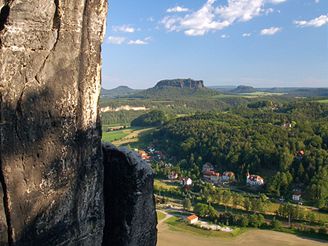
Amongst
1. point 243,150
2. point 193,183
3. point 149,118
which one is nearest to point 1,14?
point 193,183

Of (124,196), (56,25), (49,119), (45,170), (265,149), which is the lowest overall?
(265,149)

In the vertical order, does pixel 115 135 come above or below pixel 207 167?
above

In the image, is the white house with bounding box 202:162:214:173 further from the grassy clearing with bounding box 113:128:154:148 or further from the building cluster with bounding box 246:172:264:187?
the grassy clearing with bounding box 113:128:154:148

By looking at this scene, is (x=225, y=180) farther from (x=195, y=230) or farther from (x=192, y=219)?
(x=195, y=230)

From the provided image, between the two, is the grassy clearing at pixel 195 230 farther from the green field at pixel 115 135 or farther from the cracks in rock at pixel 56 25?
the green field at pixel 115 135

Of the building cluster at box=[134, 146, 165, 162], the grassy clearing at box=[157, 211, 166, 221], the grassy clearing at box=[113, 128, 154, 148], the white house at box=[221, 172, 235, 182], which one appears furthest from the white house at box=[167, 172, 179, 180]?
the grassy clearing at box=[113, 128, 154, 148]

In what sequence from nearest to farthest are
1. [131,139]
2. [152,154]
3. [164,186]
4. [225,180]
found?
[164,186] → [225,180] → [152,154] → [131,139]

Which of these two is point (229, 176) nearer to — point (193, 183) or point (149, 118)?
point (193, 183)

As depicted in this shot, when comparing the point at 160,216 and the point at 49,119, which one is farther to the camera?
the point at 160,216

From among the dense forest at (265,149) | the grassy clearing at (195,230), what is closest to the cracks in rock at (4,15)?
the grassy clearing at (195,230)

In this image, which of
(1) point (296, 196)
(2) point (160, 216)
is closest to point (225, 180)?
(1) point (296, 196)
